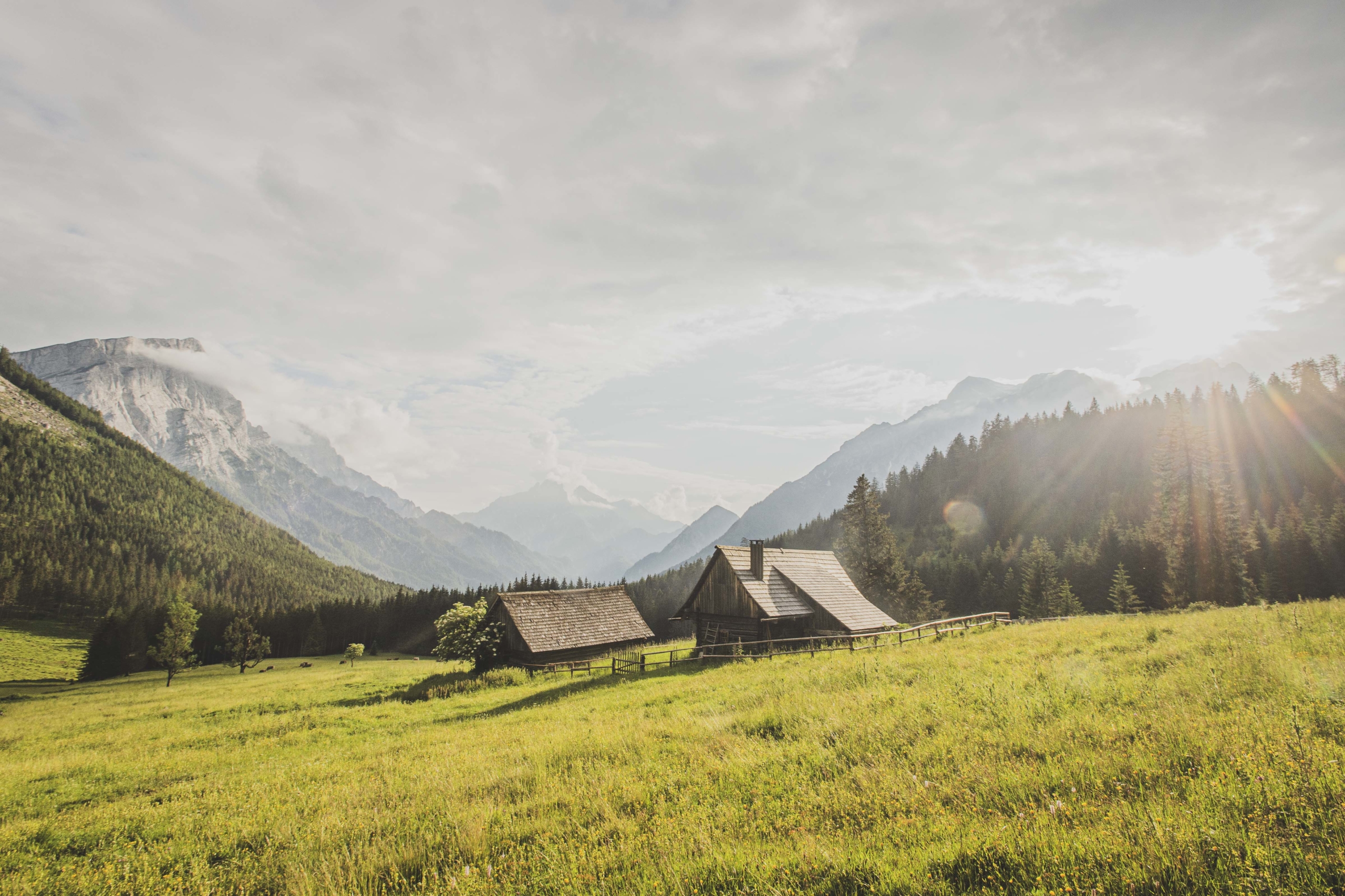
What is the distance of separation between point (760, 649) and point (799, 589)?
224 inches

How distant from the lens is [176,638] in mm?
62375

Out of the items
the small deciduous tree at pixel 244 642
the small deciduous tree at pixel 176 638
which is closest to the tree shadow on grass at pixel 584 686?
the small deciduous tree at pixel 176 638

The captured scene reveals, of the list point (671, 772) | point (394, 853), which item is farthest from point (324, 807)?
point (671, 772)

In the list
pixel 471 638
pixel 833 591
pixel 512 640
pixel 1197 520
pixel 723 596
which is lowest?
pixel 512 640

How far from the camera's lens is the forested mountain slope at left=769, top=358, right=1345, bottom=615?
51812mm

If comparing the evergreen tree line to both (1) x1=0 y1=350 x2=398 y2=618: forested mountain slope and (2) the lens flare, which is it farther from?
(2) the lens flare

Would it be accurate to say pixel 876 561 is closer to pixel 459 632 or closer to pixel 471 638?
pixel 471 638

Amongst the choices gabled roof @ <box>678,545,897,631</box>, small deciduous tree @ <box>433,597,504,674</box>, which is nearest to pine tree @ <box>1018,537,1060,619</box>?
gabled roof @ <box>678,545,897,631</box>

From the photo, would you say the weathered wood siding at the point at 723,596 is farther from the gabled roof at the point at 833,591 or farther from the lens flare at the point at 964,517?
the lens flare at the point at 964,517

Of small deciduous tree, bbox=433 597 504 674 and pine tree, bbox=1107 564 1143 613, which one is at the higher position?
small deciduous tree, bbox=433 597 504 674

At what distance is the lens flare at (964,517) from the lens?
479 feet

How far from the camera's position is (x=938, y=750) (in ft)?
26.0

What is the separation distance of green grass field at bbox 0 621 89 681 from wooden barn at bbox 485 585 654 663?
71249 mm

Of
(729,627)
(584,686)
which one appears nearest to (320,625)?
(729,627)
